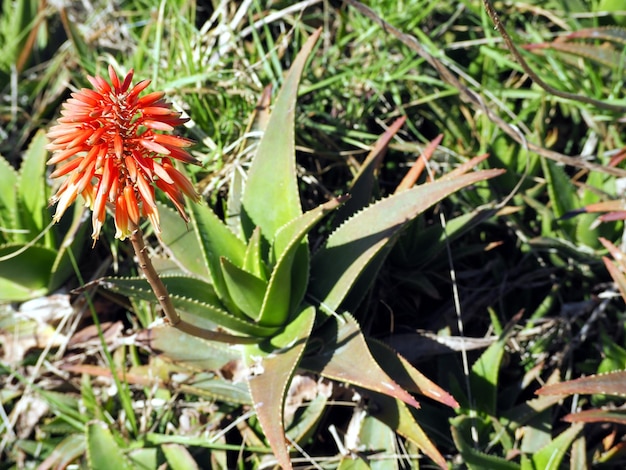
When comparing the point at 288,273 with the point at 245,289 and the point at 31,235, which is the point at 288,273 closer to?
the point at 245,289

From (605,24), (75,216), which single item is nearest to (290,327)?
(75,216)

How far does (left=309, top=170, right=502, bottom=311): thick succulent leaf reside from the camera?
1636 mm

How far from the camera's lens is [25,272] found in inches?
81.9

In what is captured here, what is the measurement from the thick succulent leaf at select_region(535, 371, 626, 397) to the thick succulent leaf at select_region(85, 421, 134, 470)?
109 centimetres

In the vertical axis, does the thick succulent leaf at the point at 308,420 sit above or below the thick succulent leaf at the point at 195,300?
below

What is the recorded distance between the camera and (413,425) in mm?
1671

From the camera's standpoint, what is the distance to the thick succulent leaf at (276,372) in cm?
145

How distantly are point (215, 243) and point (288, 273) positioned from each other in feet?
0.78

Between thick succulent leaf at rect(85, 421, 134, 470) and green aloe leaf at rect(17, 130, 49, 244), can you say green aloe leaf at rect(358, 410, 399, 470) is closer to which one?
thick succulent leaf at rect(85, 421, 134, 470)

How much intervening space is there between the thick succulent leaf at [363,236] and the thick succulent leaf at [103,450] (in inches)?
26.8

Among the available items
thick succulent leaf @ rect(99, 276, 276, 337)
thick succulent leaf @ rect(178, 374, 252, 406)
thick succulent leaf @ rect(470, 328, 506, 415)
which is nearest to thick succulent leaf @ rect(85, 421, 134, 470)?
thick succulent leaf @ rect(178, 374, 252, 406)

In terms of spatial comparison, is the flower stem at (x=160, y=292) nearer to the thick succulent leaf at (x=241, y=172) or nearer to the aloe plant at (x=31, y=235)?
the thick succulent leaf at (x=241, y=172)

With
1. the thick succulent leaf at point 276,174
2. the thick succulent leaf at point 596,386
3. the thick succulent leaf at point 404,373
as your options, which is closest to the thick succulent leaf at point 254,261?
the thick succulent leaf at point 276,174

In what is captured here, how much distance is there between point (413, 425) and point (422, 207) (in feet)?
1.71
